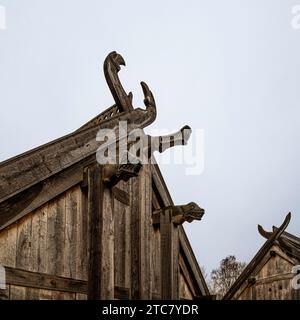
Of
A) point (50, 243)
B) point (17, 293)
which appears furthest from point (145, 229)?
point (17, 293)

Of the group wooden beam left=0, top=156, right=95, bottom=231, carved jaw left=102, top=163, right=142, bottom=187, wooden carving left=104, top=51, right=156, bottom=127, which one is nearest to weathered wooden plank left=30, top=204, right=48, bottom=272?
wooden beam left=0, top=156, right=95, bottom=231

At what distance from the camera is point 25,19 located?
43.1 feet

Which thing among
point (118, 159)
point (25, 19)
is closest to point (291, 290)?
point (118, 159)

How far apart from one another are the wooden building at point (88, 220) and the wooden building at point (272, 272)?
6.48 m

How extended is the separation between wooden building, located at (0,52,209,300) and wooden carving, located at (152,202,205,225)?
0.05ft

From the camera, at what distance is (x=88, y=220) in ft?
17.1

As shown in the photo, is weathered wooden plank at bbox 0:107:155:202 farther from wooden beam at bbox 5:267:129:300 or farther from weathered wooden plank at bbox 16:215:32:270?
wooden beam at bbox 5:267:129:300

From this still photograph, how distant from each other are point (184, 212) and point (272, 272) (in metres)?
7.34

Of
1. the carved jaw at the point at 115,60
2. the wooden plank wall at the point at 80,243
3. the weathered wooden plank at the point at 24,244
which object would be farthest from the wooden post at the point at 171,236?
the weathered wooden plank at the point at 24,244

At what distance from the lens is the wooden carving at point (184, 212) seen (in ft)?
22.7

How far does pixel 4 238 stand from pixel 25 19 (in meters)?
10.1
